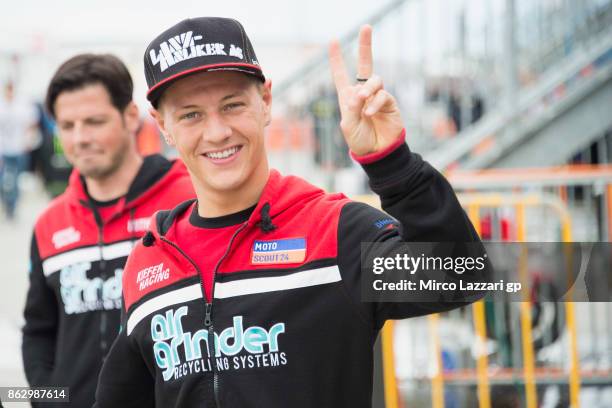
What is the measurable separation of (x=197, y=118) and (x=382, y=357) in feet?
9.66

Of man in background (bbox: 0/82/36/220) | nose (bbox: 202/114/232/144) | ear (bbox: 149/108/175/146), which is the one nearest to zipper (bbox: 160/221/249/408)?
nose (bbox: 202/114/232/144)

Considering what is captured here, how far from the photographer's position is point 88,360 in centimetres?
345

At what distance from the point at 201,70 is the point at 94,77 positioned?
1512 millimetres

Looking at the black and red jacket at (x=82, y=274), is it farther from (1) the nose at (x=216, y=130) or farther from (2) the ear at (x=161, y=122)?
(1) the nose at (x=216, y=130)

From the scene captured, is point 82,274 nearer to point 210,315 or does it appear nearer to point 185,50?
point 210,315

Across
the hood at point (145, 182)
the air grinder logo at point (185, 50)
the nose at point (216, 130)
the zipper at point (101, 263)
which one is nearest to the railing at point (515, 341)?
the hood at point (145, 182)

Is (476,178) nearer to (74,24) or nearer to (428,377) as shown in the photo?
(428,377)

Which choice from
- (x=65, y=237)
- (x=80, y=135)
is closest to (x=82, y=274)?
(x=65, y=237)

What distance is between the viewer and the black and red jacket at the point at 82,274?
3.48m

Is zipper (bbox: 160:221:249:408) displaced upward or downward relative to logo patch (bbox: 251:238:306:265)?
downward

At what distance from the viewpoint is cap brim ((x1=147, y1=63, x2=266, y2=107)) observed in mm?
→ 2381

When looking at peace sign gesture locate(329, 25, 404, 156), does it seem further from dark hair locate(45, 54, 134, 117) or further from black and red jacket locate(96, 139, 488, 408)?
dark hair locate(45, 54, 134, 117)

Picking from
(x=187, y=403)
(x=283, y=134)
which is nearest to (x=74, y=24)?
(x=283, y=134)

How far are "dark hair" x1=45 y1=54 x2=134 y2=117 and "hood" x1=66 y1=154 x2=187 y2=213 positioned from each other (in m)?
0.28
